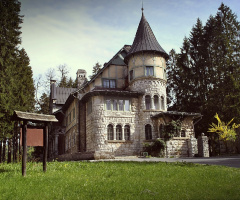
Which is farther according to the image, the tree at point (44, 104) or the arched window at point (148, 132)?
the tree at point (44, 104)

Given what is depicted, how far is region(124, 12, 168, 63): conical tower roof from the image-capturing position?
1126 inches

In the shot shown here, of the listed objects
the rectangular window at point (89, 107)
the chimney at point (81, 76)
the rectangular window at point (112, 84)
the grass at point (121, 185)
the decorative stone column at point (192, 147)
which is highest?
the chimney at point (81, 76)

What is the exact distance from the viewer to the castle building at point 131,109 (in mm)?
26109

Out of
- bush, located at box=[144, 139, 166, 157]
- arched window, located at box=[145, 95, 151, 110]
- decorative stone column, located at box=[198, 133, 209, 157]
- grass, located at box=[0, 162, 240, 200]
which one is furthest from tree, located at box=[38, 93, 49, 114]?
grass, located at box=[0, 162, 240, 200]

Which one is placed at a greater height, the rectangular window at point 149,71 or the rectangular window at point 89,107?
the rectangular window at point 149,71

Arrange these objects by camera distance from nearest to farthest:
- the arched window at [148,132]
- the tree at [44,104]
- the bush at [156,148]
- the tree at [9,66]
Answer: the tree at [9,66]
the bush at [156,148]
the arched window at [148,132]
the tree at [44,104]

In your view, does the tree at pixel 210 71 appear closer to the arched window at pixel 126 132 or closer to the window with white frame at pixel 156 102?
the window with white frame at pixel 156 102

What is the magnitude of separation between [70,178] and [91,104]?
18008 millimetres

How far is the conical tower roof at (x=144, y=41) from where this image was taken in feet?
93.8

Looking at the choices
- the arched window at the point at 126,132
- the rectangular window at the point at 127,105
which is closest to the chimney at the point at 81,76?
the rectangular window at the point at 127,105

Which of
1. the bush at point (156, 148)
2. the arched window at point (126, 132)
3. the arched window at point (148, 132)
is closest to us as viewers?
the bush at point (156, 148)

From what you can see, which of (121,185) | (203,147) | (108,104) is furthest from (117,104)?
(121,185)

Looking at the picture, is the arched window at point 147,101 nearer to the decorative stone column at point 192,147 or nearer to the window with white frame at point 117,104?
the window with white frame at point 117,104

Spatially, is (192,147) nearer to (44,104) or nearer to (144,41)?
(144,41)
